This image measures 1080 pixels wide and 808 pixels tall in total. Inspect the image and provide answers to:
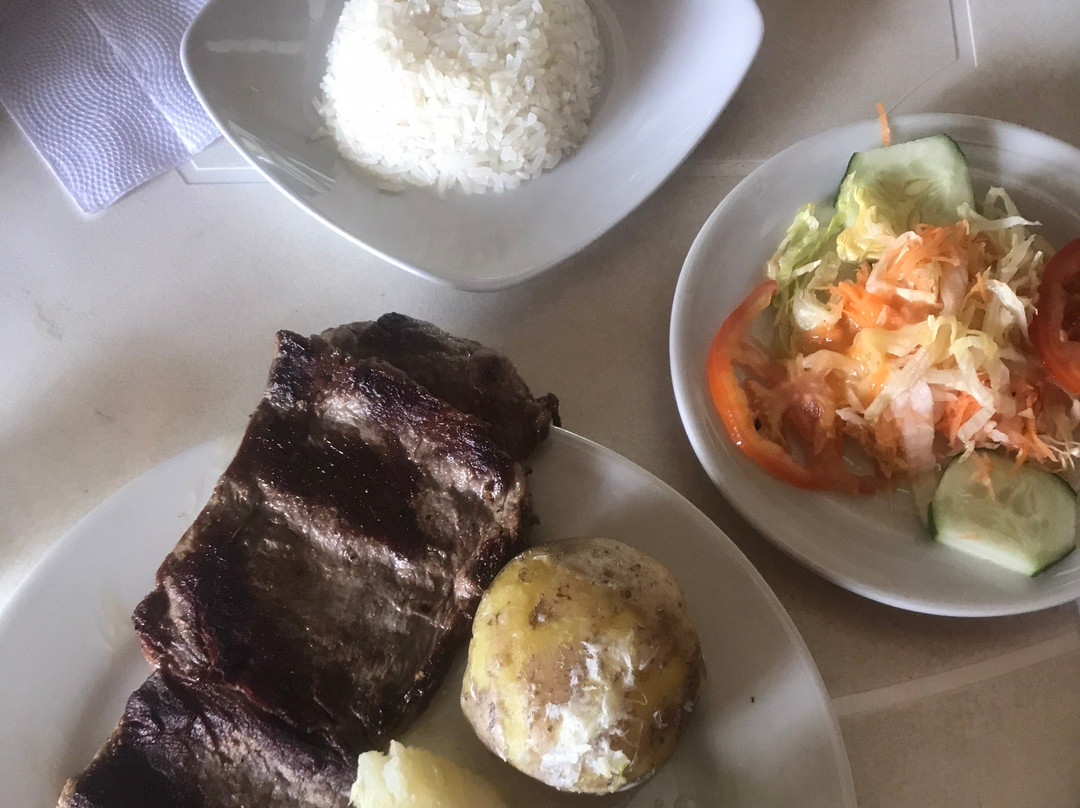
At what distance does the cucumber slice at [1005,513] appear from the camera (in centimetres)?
132

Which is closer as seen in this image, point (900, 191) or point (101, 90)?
point (900, 191)

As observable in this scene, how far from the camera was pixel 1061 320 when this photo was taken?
1.46m

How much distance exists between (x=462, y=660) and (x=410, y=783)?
269 millimetres

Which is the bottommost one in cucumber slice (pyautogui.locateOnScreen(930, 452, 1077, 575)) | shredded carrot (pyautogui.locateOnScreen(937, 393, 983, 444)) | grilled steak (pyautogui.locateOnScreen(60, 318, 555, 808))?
cucumber slice (pyautogui.locateOnScreen(930, 452, 1077, 575))

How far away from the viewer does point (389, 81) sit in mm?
1587

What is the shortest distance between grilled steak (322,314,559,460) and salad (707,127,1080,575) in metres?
0.37

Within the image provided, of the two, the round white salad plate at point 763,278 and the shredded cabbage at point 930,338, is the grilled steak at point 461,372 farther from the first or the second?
the shredded cabbage at point 930,338

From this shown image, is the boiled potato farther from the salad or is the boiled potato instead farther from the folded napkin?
the folded napkin

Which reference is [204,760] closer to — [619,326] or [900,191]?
[619,326]

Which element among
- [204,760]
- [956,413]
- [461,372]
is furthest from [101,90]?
[956,413]

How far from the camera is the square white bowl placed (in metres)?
1.58

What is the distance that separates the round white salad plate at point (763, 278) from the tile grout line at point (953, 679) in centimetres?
17

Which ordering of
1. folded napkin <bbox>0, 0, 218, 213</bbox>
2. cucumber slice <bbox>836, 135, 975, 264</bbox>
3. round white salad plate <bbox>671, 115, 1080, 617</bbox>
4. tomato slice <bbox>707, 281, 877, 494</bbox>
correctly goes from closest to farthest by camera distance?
round white salad plate <bbox>671, 115, 1080, 617</bbox>, tomato slice <bbox>707, 281, 877, 494</bbox>, cucumber slice <bbox>836, 135, 975, 264</bbox>, folded napkin <bbox>0, 0, 218, 213</bbox>

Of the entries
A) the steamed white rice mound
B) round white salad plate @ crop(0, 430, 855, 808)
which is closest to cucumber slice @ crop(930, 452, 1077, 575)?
round white salad plate @ crop(0, 430, 855, 808)
